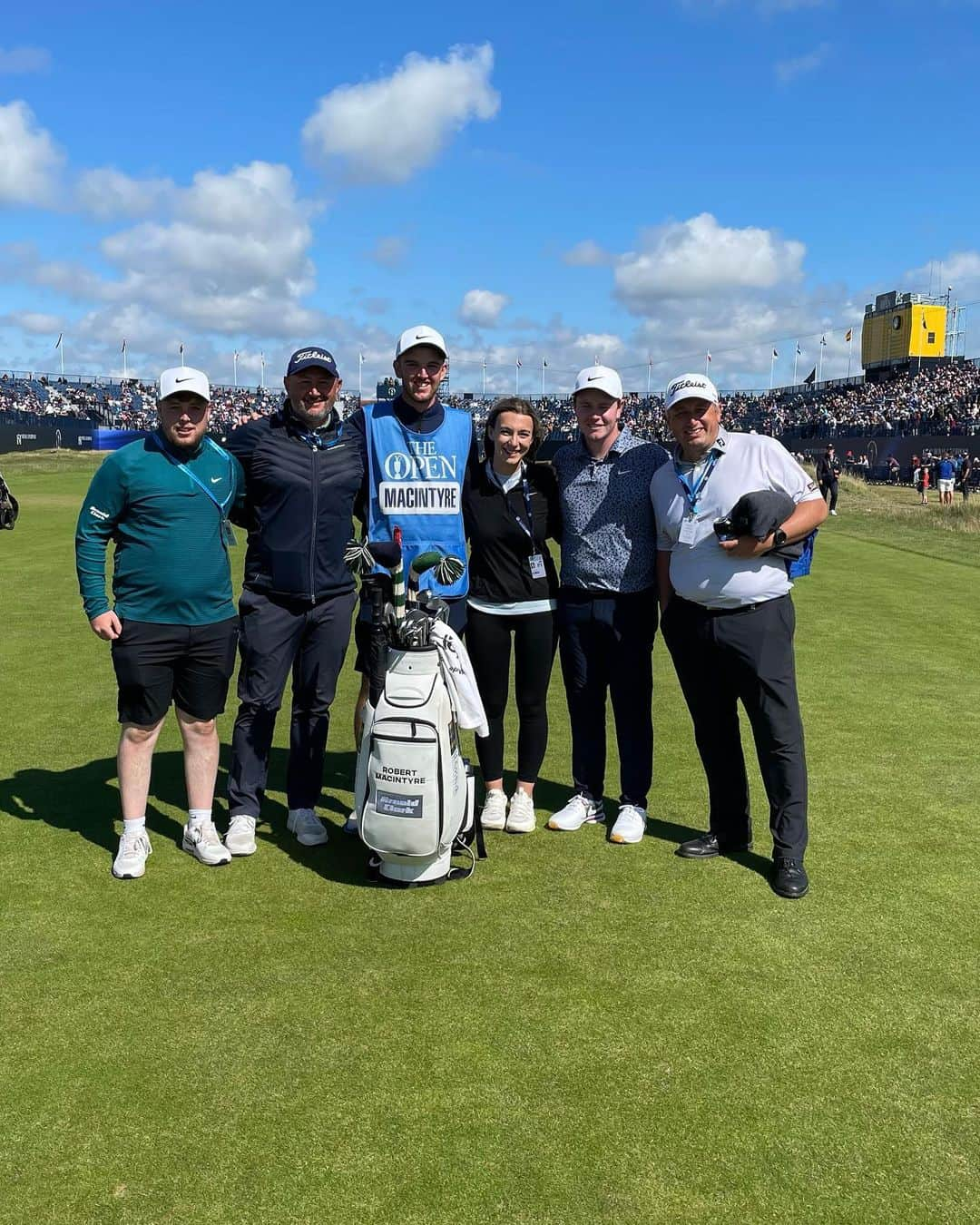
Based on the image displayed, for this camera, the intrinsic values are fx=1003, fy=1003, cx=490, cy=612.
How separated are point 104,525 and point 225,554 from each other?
56 cm

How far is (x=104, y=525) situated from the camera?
4391 mm

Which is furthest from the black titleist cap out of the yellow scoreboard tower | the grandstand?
the yellow scoreboard tower

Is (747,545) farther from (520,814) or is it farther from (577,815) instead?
(520,814)

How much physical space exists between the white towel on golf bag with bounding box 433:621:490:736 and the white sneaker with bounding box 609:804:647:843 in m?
0.93

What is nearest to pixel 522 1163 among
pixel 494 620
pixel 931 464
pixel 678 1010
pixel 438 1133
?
pixel 438 1133

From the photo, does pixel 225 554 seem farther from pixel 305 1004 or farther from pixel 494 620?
pixel 305 1004

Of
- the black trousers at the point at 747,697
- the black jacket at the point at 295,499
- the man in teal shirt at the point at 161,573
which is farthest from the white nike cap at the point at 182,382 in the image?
the black trousers at the point at 747,697

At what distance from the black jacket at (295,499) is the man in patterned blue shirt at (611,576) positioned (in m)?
1.08

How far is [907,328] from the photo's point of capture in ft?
246

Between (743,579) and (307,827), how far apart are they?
2.39 meters

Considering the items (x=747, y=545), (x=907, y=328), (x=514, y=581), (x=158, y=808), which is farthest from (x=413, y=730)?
(x=907, y=328)

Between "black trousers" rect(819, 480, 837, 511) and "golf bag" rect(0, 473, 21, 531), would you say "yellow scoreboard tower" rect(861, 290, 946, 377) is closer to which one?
"black trousers" rect(819, 480, 837, 511)

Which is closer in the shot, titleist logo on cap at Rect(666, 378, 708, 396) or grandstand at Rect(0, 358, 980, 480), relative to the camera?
titleist logo on cap at Rect(666, 378, 708, 396)

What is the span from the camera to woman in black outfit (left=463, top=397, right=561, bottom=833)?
486 cm
